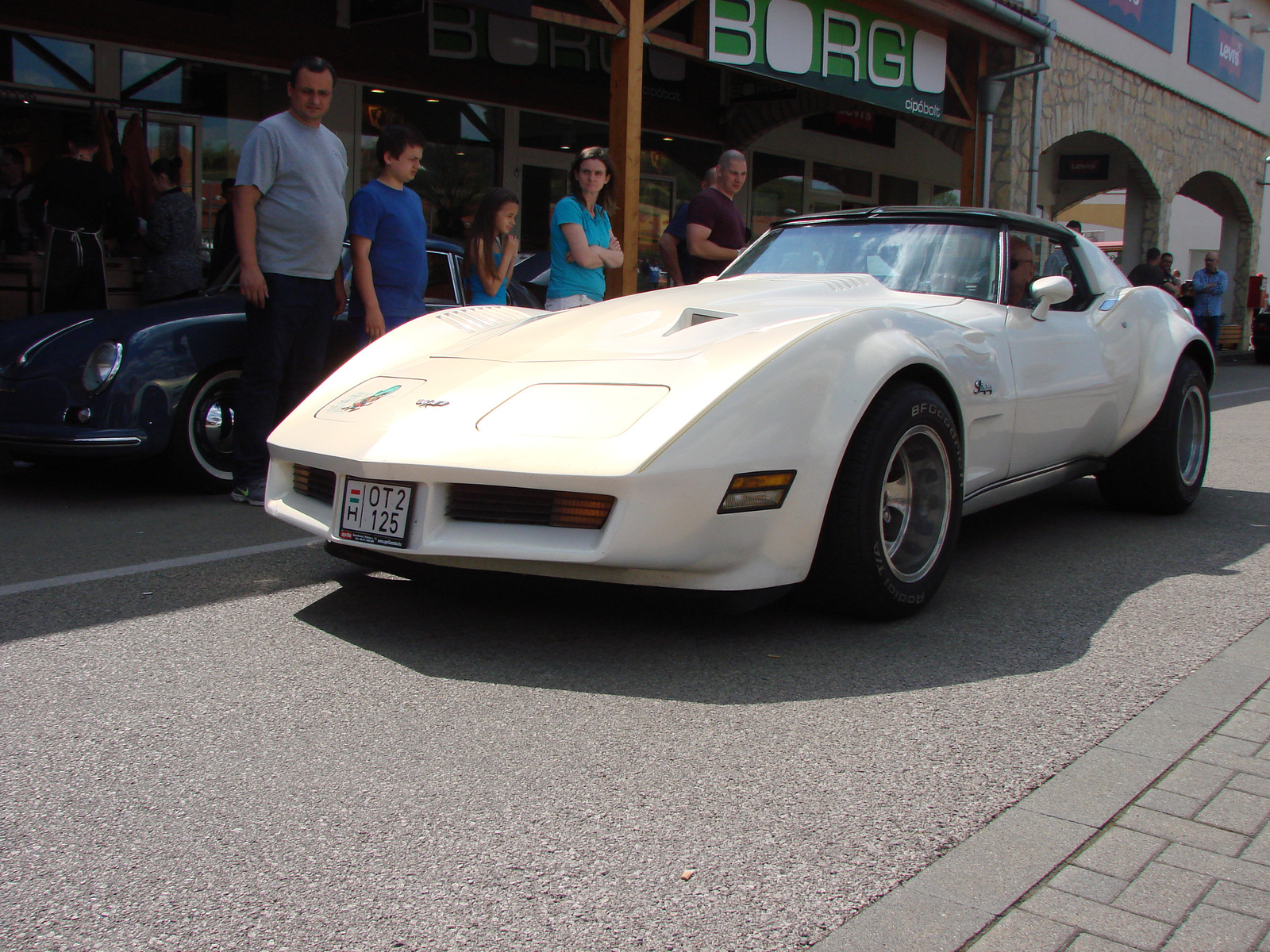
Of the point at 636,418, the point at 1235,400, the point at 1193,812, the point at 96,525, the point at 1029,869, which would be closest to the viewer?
the point at 1029,869

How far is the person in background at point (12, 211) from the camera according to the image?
941cm

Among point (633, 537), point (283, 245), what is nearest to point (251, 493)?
point (283, 245)

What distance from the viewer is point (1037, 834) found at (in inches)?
81.1

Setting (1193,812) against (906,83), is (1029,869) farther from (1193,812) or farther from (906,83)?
(906,83)

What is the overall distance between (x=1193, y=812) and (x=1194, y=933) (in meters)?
0.46

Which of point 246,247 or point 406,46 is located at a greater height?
point 406,46

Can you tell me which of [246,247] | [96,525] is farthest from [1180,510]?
[96,525]

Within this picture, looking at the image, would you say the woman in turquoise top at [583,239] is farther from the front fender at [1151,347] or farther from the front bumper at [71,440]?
the front fender at [1151,347]

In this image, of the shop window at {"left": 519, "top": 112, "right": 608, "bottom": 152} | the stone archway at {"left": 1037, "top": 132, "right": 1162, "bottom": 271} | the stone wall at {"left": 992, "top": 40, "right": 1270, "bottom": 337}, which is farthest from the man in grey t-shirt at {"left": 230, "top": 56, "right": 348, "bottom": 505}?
the stone archway at {"left": 1037, "top": 132, "right": 1162, "bottom": 271}

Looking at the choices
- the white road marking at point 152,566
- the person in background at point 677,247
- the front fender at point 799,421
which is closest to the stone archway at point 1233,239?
the person in background at point 677,247

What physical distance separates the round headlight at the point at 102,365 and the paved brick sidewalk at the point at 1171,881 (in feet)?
14.3

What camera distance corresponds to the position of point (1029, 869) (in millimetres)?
1931

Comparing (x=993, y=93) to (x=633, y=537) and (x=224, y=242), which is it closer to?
(x=224, y=242)

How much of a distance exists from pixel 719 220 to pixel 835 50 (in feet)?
17.1
